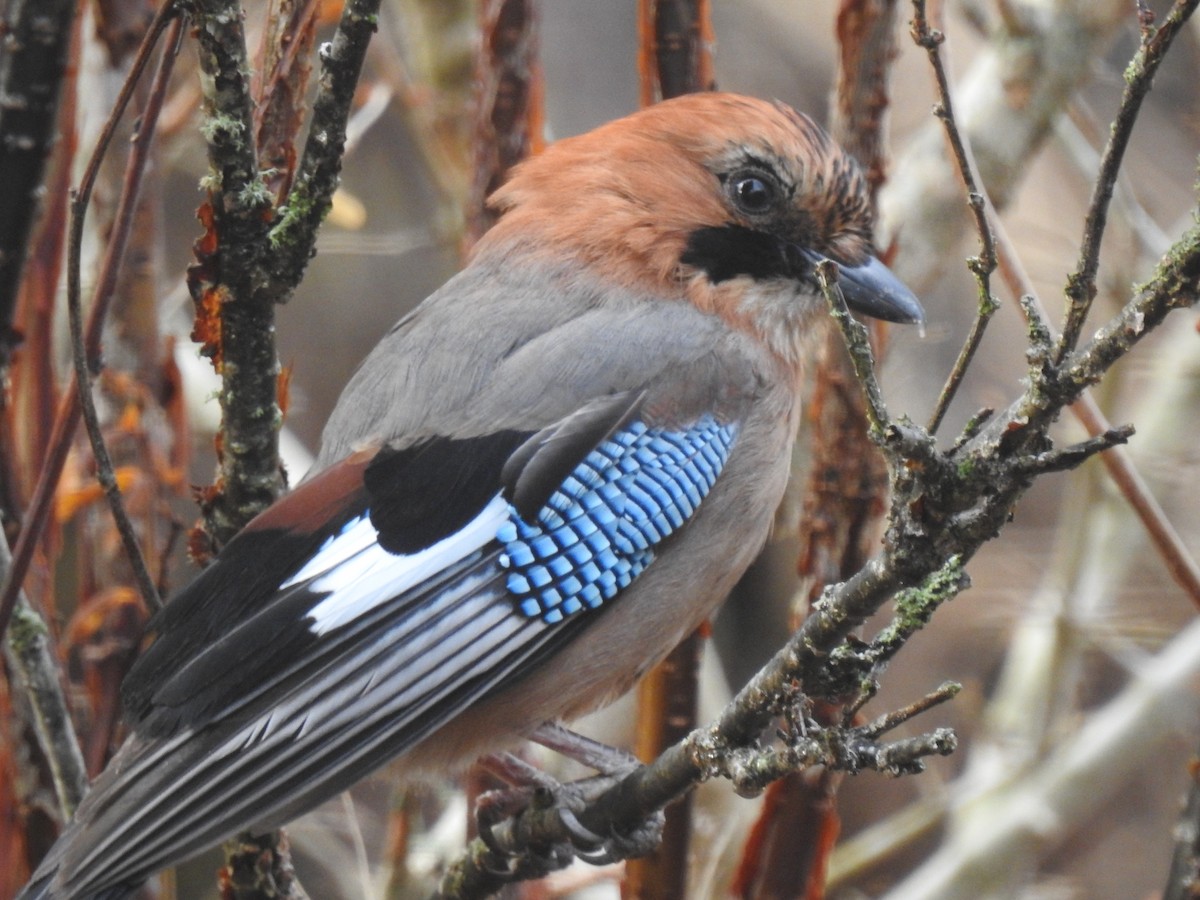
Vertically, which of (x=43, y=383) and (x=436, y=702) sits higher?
(x=43, y=383)

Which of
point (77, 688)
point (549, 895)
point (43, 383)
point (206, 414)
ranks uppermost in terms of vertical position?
point (43, 383)

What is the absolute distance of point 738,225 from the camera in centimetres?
330

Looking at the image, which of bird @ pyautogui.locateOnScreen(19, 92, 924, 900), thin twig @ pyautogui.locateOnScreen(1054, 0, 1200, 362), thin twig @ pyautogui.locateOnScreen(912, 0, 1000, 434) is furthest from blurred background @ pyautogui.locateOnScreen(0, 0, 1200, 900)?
thin twig @ pyautogui.locateOnScreen(1054, 0, 1200, 362)

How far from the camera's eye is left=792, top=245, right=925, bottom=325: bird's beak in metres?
3.20

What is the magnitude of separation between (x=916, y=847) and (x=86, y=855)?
17.7 ft

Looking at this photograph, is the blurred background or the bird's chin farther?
the blurred background

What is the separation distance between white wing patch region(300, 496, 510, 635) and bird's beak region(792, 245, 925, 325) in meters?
0.97

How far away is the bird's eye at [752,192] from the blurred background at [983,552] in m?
0.46

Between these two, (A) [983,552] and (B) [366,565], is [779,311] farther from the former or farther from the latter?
(A) [983,552]

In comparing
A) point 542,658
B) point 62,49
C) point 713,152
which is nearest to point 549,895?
point 542,658

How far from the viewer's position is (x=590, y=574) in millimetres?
2793

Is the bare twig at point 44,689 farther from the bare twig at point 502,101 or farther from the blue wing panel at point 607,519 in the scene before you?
the bare twig at point 502,101

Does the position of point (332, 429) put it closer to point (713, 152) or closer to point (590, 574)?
point (590, 574)

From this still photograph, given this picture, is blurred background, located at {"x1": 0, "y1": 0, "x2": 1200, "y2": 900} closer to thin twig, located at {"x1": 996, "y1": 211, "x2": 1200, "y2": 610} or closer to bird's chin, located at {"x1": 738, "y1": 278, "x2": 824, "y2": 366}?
bird's chin, located at {"x1": 738, "y1": 278, "x2": 824, "y2": 366}
